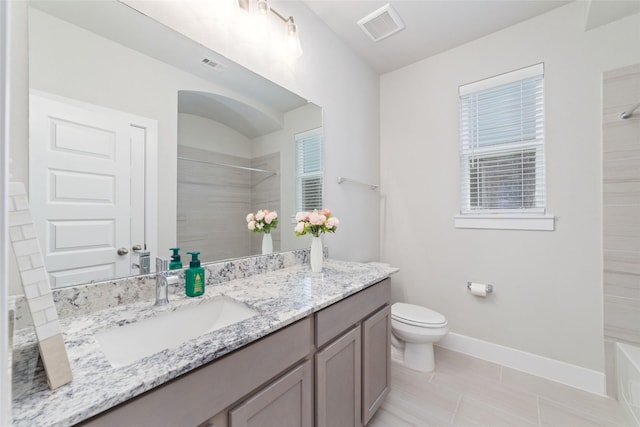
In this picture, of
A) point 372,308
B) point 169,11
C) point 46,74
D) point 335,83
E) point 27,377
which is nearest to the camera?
point 27,377

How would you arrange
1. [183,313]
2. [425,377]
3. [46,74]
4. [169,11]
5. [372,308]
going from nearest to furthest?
[46,74], [183,313], [169,11], [372,308], [425,377]

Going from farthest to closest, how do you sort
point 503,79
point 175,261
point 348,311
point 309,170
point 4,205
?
1. point 503,79
2. point 309,170
3. point 348,311
4. point 175,261
5. point 4,205

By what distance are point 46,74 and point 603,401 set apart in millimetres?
3275

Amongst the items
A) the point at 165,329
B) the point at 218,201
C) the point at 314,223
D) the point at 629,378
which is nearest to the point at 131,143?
the point at 218,201

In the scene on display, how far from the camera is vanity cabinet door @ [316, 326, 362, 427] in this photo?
1.03 meters

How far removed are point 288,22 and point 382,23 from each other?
31.5 inches

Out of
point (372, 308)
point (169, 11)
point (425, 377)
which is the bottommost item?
point (425, 377)

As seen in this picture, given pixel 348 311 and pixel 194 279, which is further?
pixel 348 311

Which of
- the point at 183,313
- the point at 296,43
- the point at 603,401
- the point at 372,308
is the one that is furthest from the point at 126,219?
the point at 603,401

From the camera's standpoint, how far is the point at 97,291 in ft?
2.98

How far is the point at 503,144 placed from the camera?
206cm

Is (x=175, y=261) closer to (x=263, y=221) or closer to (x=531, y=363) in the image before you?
(x=263, y=221)

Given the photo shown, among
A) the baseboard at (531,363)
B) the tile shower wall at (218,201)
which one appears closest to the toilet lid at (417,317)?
the baseboard at (531,363)

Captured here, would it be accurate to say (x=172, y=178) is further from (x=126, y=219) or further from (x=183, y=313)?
(x=183, y=313)
